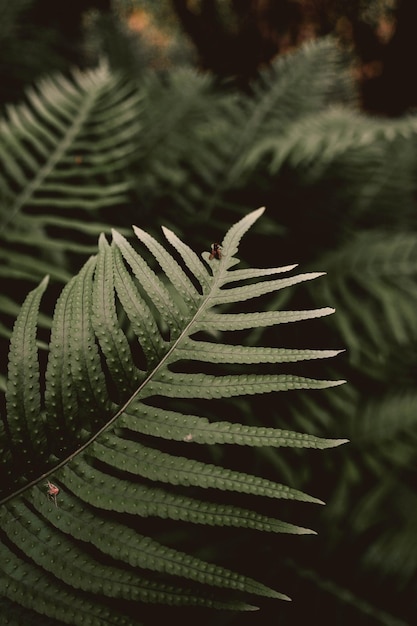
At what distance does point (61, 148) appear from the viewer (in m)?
1.33

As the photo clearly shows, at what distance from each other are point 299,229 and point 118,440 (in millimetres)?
1186

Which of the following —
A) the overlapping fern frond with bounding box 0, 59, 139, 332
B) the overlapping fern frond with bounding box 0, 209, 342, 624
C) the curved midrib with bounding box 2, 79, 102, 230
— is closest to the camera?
the overlapping fern frond with bounding box 0, 209, 342, 624

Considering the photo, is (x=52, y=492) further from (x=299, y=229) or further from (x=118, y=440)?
(x=299, y=229)

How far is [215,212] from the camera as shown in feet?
4.95

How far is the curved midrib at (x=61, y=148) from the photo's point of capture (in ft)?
4.11

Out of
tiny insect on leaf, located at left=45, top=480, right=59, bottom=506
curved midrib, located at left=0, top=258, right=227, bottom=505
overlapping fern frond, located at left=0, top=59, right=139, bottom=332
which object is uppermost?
overlapping fern frond, located at left=0, top=59, right=139, bottom=332

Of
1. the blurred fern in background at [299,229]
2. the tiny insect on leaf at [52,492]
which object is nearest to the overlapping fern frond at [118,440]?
the tiny insect on leaf at [52,492]

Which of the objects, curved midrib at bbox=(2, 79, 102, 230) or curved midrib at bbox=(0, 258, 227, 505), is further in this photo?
curved midrib at bbox=(2, 79, 102, 230)

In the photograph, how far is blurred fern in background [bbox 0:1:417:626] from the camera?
1.22 m

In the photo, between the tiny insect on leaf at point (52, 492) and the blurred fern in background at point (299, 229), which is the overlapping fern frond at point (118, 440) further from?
the blurred fern in background at point (299, 229)

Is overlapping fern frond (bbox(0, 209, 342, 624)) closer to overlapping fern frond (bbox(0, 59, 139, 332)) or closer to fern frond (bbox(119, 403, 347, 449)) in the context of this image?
fern frond (bbox(119, 403, 347, 449))

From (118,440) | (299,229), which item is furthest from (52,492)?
(299,229)

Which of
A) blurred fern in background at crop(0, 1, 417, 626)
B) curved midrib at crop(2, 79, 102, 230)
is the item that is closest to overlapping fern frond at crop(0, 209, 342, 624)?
blurred fern in background at crop(0, 1, 417, 626)

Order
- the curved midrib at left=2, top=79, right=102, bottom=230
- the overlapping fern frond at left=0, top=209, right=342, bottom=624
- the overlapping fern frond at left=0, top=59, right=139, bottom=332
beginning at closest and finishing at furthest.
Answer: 1. the overlapping fern frond at left=0, top=209, right=342, bottom=624
2. the overlapping fern frond at left=0, top=59, right=139, bottom=332
3. the curved midrib at left=2, top=79, right=102, bottom=230
